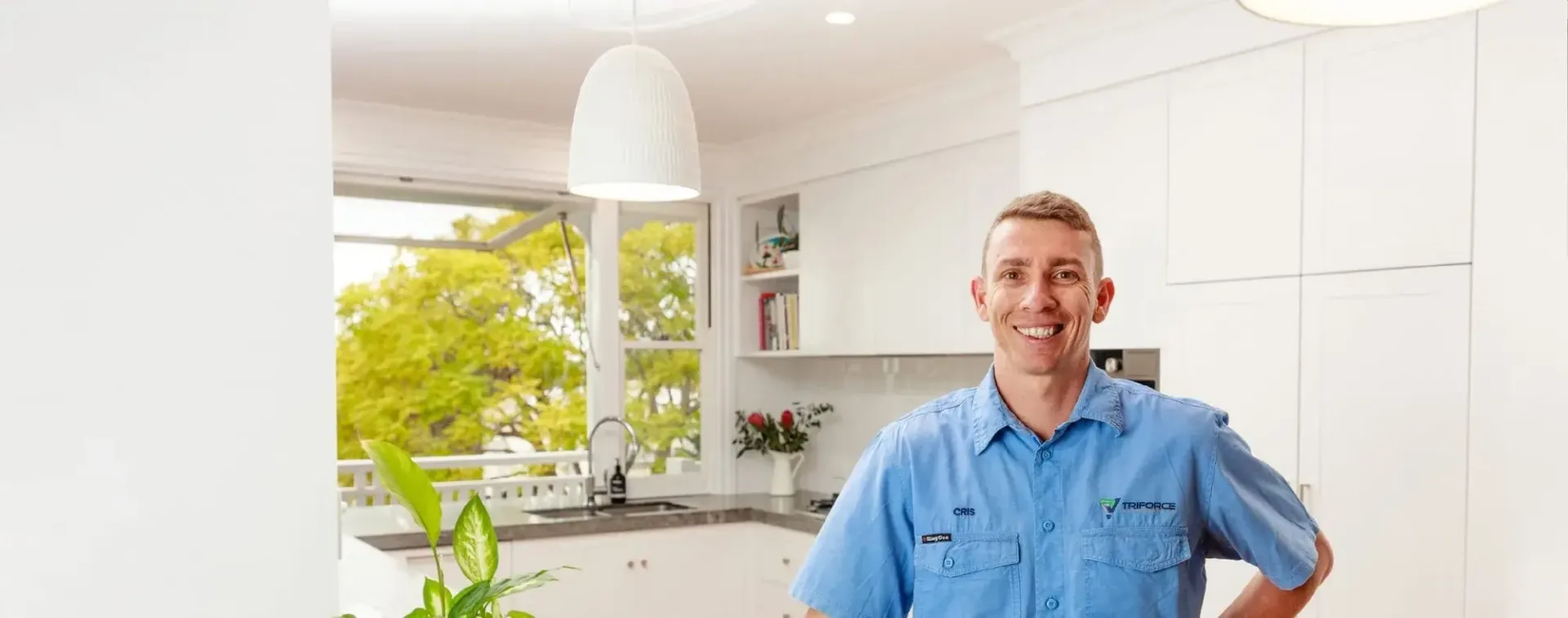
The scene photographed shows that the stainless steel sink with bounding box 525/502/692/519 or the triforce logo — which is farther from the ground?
the triforce logo

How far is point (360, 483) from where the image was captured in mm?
5066

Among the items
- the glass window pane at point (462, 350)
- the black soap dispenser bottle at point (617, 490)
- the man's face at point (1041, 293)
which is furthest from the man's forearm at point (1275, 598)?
the glass window pane at point (462, 350)

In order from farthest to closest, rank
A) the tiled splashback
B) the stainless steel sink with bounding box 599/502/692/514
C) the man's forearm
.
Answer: the stainless steel sink with bounding box 599/502/692/514 → the tiled splashback → the man's forearm

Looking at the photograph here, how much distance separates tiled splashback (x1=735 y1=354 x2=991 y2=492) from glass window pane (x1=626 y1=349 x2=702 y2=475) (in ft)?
0.69

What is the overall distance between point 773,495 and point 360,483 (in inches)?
67.9

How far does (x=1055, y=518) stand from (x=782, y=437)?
354cm

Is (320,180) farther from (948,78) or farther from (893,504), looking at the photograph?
(948,78)

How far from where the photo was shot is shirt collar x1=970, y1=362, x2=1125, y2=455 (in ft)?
5.41

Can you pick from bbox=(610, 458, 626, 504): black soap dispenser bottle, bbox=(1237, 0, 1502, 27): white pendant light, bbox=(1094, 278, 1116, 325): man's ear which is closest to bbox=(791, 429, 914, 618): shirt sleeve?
bbox=(1094, 278, 1116, 325): man's ear

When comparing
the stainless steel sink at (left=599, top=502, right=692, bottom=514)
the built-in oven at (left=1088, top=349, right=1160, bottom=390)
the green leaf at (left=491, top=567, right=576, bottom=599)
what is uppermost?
the built-in oven at (left=1088, top=349, right=1160, bottom=390)

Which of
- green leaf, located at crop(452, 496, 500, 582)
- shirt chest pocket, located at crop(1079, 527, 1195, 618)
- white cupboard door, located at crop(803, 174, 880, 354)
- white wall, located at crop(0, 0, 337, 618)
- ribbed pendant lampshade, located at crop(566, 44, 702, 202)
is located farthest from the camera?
white cupboard door, located at crop(803, 174, 880, 354)

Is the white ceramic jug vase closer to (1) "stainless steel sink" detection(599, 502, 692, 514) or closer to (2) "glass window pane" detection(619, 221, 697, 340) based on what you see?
(1) "stainless steel sink" detection(599, 502, 692, 514)

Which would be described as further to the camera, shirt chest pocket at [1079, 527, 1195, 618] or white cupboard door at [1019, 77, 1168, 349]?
white cupboard door at [1019, 77, 1168, 349]

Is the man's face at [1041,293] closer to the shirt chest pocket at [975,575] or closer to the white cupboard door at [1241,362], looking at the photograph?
the shirt chest pocket at [975,575]
